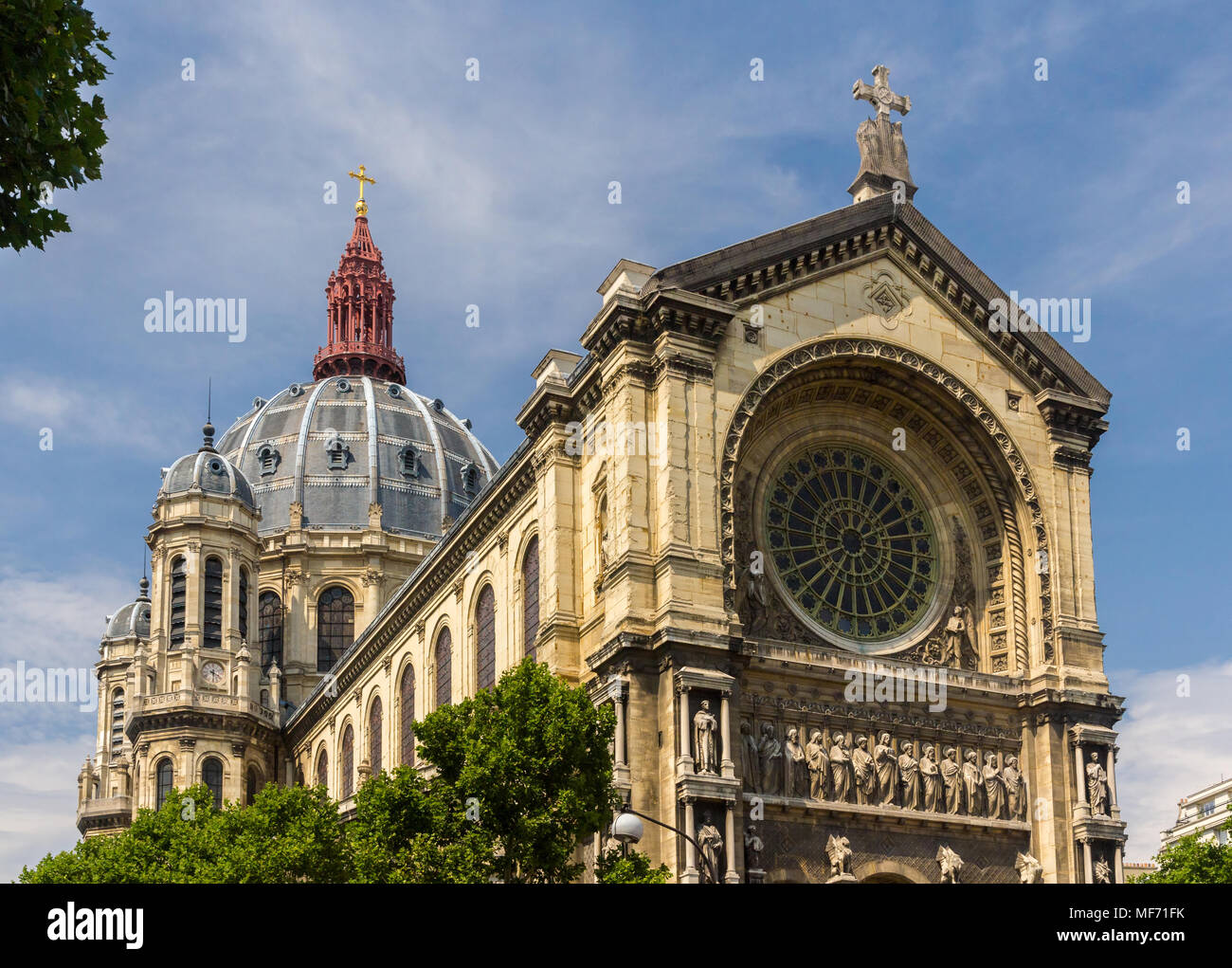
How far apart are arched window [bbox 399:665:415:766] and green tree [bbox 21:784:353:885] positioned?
351 inches

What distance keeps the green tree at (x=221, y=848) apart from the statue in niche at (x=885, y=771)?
46.9 feet

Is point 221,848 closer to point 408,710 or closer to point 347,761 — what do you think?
point 408,710

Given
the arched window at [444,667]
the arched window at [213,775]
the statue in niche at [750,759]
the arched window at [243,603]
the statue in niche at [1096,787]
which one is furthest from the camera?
the arched window at [243,603]

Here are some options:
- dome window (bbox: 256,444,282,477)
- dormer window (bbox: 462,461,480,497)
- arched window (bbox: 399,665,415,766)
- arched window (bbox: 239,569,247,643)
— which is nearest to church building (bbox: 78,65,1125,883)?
arched window (bbox: 399,665,415,766)

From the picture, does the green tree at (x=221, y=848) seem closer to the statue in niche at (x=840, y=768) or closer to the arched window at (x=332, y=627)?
the statue in niche at (x=840, y=768)

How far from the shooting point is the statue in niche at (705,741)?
126 feet

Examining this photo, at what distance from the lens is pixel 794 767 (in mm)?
40938

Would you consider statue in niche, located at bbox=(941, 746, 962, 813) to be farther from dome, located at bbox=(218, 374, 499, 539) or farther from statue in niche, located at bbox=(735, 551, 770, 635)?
dome, located at bbox=(218, 374, 499, 539)

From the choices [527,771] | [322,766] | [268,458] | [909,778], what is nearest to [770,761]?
[909,778]

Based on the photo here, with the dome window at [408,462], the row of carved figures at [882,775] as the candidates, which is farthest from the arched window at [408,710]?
the dome window at [408,462]

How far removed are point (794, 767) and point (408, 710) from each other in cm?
2756
